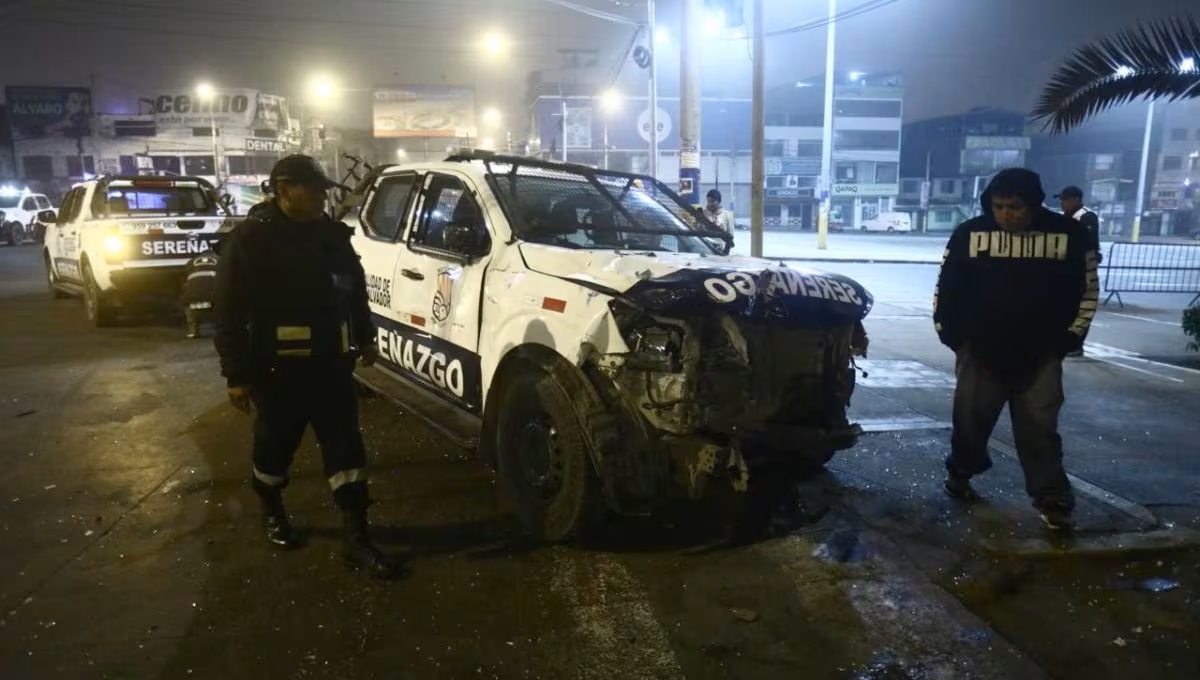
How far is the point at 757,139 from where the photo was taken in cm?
1284

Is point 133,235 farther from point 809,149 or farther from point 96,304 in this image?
point 809,149

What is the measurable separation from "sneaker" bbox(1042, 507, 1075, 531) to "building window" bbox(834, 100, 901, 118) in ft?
209

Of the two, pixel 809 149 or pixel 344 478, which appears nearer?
pixel 344 478

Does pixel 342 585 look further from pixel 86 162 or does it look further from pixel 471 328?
pixel 86 162

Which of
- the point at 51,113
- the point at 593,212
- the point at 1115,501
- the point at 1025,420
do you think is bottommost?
the point at 1115,501

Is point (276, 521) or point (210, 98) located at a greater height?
point (210, 98)

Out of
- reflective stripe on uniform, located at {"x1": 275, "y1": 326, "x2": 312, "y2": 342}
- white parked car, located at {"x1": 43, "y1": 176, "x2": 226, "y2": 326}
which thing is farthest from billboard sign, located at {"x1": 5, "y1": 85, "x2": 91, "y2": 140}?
reflective stripe on uniform, located at {"x1": 275, "y1": 326, "x2": 312, "y2": 342}

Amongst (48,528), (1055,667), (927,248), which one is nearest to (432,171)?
(48,528)

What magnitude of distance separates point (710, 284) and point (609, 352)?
0.54m

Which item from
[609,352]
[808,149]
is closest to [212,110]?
[808,149]

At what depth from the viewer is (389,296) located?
532cm

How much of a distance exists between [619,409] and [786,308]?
908mm

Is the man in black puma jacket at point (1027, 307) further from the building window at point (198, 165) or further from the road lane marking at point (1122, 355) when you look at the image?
the building window at point (198, 165)

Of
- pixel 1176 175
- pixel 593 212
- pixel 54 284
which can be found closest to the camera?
pixel 593 212
